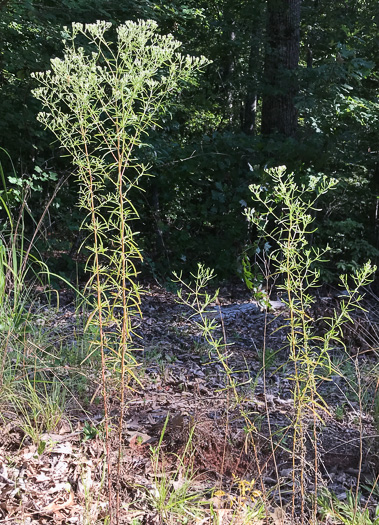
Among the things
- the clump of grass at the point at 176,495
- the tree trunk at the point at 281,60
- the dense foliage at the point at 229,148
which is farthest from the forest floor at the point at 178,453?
the tree trunk at the point at 281,60

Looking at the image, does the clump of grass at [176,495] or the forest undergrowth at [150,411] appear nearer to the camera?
the forest undergrowth at [150,411]

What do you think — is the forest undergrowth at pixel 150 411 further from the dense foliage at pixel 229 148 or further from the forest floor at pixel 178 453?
the dense foliage at pixel 229 148

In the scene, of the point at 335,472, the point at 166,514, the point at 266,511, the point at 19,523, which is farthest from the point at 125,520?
the point at 335,472

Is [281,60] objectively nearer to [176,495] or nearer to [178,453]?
[178,453]

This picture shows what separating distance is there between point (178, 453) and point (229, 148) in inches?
188

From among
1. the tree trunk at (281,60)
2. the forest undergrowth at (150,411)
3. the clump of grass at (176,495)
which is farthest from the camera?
the tree trunk at (281,60)

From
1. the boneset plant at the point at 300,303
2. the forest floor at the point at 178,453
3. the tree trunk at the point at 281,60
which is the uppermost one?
the tree trunk at the point at 281,60

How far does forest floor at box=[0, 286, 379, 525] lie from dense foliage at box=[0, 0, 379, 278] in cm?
304

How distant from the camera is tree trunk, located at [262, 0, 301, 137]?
690 cm

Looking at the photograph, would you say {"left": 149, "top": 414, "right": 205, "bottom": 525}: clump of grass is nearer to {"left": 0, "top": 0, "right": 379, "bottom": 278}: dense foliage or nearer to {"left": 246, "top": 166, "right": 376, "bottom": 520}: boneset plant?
{"left": 246, "top": 166, "right": 376, "bottom": 520}: boneset plant

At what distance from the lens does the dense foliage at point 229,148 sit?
245 inches

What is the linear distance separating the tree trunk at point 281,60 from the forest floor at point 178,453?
405 centimetres

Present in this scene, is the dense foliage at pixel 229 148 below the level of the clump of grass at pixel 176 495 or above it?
above

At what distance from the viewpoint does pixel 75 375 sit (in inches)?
129
